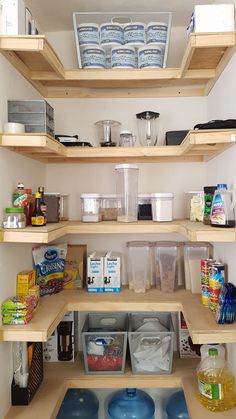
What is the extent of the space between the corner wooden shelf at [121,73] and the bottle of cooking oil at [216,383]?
139cm

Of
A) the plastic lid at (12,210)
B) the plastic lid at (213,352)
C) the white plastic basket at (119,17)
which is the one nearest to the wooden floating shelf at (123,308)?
the plastic lid at (213,352)

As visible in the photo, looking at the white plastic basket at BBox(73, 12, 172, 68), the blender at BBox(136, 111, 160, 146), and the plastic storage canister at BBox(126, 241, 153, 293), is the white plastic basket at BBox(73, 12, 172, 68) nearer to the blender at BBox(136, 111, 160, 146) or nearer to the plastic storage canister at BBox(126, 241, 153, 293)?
the blender at BBox(136, 111, 160, 146)

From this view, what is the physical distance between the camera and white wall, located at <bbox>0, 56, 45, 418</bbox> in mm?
1515

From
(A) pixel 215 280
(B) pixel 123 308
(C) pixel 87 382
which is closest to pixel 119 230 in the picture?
(B) pixel 123 308

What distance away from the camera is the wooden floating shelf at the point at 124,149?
1444mm

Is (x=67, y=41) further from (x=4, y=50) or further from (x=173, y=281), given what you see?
(x=173, y=281)

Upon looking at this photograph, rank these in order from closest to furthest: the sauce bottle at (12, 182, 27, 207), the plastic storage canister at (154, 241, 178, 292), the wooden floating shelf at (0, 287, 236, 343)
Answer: the wooden floating shelf at (0, 287, 236, 343) < the sauce bottle at (12, 182, 27, 207) < the plastic storage canister at (154, 241, 178, 292)

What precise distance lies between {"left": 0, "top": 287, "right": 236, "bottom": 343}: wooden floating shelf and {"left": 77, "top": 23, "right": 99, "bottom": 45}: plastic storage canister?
4.55 feet

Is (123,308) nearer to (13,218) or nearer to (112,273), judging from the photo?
(112,273)

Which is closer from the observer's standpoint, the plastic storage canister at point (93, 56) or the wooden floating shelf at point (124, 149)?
the wooden floating shelf at point (124, 149)

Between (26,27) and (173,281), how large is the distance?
149 cm

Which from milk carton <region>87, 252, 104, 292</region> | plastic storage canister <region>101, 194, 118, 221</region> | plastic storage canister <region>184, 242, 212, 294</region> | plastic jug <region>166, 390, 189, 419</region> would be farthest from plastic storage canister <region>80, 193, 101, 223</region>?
plastic jug <region>166, 390, 189, 419</region>

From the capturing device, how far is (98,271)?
78.2 inches

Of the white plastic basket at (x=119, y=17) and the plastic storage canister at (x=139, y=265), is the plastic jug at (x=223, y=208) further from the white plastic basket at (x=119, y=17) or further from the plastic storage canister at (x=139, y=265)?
the white plastic basket at (x=119, y=17)
